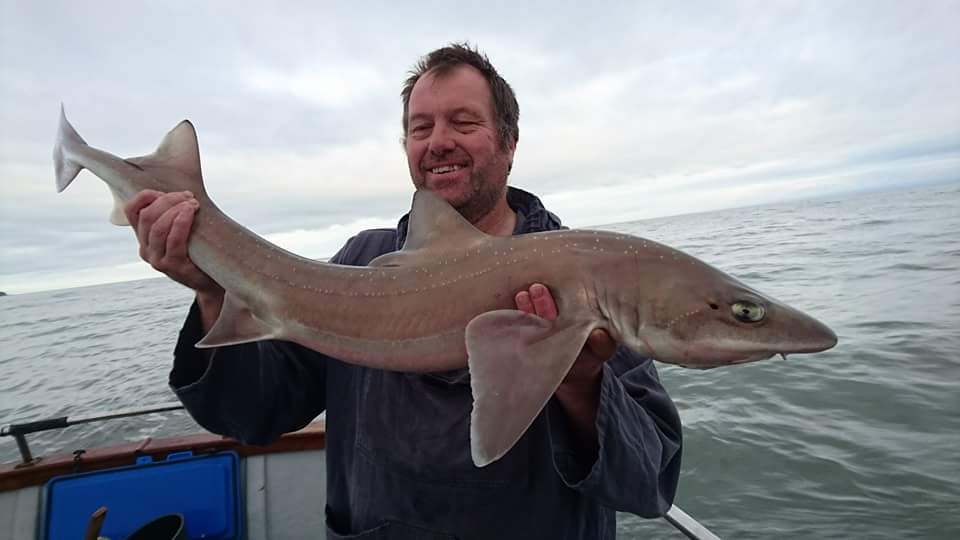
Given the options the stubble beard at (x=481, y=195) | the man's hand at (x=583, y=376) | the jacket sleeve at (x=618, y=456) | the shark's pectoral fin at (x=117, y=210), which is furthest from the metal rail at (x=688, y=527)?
the shark's pectoral fin at (x=117, y=210)

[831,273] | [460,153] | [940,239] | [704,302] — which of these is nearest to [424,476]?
[704,302]

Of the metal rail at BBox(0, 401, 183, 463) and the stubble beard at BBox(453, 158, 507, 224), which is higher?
the stubble beard at BBox(453, 158, 507, 224)

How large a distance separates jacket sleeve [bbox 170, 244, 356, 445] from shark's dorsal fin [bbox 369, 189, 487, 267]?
90cm

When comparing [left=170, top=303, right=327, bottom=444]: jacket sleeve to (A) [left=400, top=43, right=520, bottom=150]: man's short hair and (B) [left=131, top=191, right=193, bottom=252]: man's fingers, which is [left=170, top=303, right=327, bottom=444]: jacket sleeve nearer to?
(B) [left=131, top=191, right=193, bottom=252]: man's fingers

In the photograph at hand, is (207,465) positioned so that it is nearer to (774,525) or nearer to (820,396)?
(774,525)

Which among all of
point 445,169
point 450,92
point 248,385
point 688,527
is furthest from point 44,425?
point 688,527

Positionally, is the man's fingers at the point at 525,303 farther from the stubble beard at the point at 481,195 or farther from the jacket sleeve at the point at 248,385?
the jacket sleeve at the point at 248,385

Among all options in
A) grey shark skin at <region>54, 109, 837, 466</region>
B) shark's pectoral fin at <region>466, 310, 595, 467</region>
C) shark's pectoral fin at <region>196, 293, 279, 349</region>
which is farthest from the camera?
shark's pectoral fin at <region>196, 293, 279, 349</region>

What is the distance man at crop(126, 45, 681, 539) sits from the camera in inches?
81.5

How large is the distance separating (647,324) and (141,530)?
4.29m

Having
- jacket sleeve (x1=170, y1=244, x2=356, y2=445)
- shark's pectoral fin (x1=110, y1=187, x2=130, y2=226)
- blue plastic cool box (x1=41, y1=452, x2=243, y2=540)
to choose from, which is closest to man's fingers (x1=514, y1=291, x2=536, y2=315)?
jacket sleeve (x1=170, y1=244, x2=356, y2=445)

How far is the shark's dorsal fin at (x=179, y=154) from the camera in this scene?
103 inches

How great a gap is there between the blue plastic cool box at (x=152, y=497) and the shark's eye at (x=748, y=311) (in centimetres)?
445

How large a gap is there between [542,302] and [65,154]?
8.57 feet
